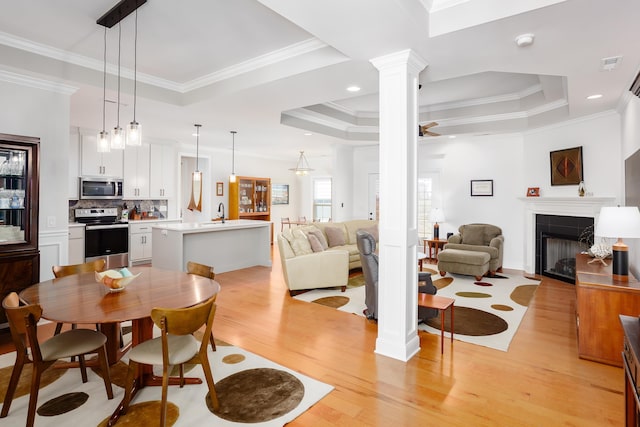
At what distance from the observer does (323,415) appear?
2.27 meters

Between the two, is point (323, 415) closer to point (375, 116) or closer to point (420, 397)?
point (420, 397)

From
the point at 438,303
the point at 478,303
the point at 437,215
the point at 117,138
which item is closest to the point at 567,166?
the point at 437,215

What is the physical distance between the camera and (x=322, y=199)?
1086 centimetres

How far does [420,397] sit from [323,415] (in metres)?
0.72

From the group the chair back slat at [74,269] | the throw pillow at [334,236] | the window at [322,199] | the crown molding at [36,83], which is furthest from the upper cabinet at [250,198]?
the chair back slat at [74,269]

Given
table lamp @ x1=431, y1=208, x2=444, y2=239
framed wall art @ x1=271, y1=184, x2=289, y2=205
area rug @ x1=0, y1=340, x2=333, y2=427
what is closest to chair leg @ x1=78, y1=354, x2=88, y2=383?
area rug @ x1=0, y1=340, x2=333, y2=427

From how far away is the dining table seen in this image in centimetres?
212

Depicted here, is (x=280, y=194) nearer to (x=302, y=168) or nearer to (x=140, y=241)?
(x=302, y=168)

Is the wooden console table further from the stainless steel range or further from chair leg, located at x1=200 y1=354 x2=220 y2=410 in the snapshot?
the stainless steel range

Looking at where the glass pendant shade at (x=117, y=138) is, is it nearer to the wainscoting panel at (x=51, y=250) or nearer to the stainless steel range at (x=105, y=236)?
the wainscoting panel at (x=51, y=250)

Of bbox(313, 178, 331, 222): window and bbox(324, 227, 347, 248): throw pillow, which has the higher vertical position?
bbox(313, 178, 331, 222): window

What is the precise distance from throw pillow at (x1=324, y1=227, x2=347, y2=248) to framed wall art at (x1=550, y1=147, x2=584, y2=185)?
12.1 feet

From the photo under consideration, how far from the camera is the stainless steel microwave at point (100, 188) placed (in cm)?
643

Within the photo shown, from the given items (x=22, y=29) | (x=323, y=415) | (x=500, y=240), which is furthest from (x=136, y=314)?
(x=500, y=240)
